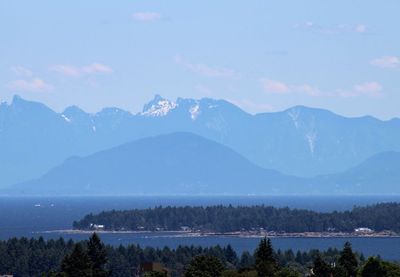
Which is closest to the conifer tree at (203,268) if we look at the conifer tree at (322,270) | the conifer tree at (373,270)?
the conifer tree at (322,270)

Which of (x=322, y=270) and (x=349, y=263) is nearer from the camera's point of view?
(x=322, y=270)

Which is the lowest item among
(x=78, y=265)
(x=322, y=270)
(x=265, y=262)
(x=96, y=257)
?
(x=322, y=270)

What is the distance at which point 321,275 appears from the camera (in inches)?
3770

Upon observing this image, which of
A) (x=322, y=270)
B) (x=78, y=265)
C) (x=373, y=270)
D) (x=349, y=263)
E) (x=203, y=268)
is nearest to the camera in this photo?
(x=78, y=265)

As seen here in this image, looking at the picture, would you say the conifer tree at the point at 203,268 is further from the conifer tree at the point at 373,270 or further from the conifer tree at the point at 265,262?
the conifer tree at the point at 373,270

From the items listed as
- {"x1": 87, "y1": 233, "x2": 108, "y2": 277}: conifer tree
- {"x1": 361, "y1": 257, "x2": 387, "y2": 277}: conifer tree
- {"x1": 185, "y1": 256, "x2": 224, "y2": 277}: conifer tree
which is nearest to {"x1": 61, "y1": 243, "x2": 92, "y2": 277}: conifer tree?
{"x1": 87, "y1": 233, "x2": 108, "y2": 277}: conifer tree

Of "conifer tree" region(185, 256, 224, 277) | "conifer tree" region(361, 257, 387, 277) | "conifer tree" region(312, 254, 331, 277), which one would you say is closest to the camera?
"conifer tree" region(185, 256, 224, 277)

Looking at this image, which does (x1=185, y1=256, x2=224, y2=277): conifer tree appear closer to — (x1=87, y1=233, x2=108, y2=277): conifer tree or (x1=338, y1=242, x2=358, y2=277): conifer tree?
(x1=87, y1=233, x2=108, y2=277): conifer tree

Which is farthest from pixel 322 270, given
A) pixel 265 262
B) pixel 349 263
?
pixel 349 263

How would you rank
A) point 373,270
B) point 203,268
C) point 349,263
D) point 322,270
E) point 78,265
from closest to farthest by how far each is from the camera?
1. point 78,265
2. point 203,268
3. point 373,270
4. point 322,270
5. point 349,263

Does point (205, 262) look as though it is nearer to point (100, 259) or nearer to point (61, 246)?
point (100, 259)

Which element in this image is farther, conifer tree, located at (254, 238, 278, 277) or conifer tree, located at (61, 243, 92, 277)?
conifer tree, located at (254, 238, 278, 277)

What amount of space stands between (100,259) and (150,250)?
53.3m

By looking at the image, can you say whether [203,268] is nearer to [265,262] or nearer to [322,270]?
[265,262]
